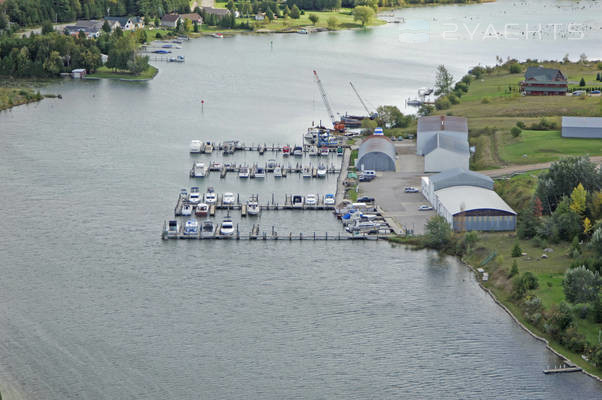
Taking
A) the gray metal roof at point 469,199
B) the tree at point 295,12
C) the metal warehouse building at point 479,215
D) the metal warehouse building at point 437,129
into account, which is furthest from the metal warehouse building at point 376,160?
the tree at point 295,12

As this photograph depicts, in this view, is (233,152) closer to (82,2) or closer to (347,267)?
(347,267)

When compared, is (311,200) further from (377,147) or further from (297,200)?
(377,147)

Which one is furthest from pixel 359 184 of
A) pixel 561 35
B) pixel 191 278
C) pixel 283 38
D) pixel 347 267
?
pixel 561 35

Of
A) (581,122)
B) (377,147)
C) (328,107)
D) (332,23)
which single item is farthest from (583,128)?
(332,23)

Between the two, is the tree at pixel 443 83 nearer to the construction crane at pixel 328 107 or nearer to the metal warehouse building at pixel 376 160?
the construction crane at pixel 328 107

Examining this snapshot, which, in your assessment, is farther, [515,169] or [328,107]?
[328,107]

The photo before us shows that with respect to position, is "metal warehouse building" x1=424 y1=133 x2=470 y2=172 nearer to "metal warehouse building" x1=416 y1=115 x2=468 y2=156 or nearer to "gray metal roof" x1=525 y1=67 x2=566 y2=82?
"metal warehouse building" x1=416 y1=115 x2=468 y2=156
